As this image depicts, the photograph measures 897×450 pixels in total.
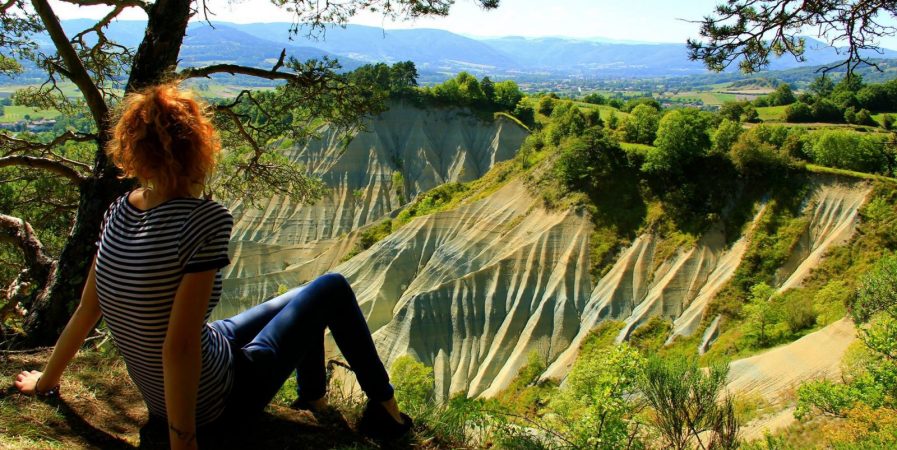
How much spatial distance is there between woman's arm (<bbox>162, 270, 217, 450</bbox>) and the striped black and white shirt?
3.8 inches

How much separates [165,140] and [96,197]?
10.7 feet

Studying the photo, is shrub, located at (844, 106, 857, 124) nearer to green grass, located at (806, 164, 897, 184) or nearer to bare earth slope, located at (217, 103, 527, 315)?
green grass, located at (806, 164, 897, 184)

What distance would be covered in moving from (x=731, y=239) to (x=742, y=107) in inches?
1178

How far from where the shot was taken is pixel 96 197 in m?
5.30

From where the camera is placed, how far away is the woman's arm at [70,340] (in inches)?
129

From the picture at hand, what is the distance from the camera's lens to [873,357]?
587 inches

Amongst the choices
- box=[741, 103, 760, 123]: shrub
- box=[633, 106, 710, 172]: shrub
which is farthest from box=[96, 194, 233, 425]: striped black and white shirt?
box=[741, 103, 760, 123]: shrub

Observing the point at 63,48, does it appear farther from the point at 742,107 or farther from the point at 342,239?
the point at 742,107

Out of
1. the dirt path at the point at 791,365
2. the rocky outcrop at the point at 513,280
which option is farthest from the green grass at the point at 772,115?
the dirt path at the point at 791,365

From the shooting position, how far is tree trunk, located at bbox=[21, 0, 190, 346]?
5070 mm

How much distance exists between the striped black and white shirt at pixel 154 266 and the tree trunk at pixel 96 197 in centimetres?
265

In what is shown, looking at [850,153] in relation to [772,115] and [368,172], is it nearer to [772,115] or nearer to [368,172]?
[772,115]

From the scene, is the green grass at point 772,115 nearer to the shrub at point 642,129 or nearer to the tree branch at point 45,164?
the shrub at point 642,129

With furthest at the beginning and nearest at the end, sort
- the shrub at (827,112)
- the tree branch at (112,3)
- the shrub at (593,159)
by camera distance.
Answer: the shrub at (827,112)
the shrub at (593,159)
the tree branch at (112,3)
